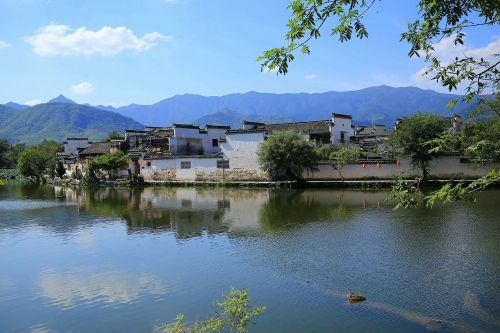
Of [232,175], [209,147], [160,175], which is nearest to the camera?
[232,175]

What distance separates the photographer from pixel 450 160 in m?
31.0

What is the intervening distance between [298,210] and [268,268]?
10.4m

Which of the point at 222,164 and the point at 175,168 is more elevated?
the point at 222,164

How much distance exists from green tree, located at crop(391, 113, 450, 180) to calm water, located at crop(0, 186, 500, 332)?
731 centimetres

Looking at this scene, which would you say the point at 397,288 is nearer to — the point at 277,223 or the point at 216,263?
the point at 216,263

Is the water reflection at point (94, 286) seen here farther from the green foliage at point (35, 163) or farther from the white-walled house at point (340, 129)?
the green foliage at point (35, 163)

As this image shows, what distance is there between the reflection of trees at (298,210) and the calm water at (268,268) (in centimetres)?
14

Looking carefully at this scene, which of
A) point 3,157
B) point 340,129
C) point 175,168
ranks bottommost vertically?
point 175,168

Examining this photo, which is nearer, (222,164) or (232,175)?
(232,175)

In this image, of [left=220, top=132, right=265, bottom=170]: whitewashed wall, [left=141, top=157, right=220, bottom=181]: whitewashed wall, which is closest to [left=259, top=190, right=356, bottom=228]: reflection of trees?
[left=220, top=132, right=265, bottom=170]: whitewashed wall

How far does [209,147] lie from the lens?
4525 centimetres

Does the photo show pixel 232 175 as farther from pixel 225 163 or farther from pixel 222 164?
pixel 222 164

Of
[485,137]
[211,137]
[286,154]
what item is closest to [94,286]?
[485,137]

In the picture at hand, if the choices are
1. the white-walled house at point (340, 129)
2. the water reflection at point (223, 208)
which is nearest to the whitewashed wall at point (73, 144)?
the water reflection at point (223, 208)
